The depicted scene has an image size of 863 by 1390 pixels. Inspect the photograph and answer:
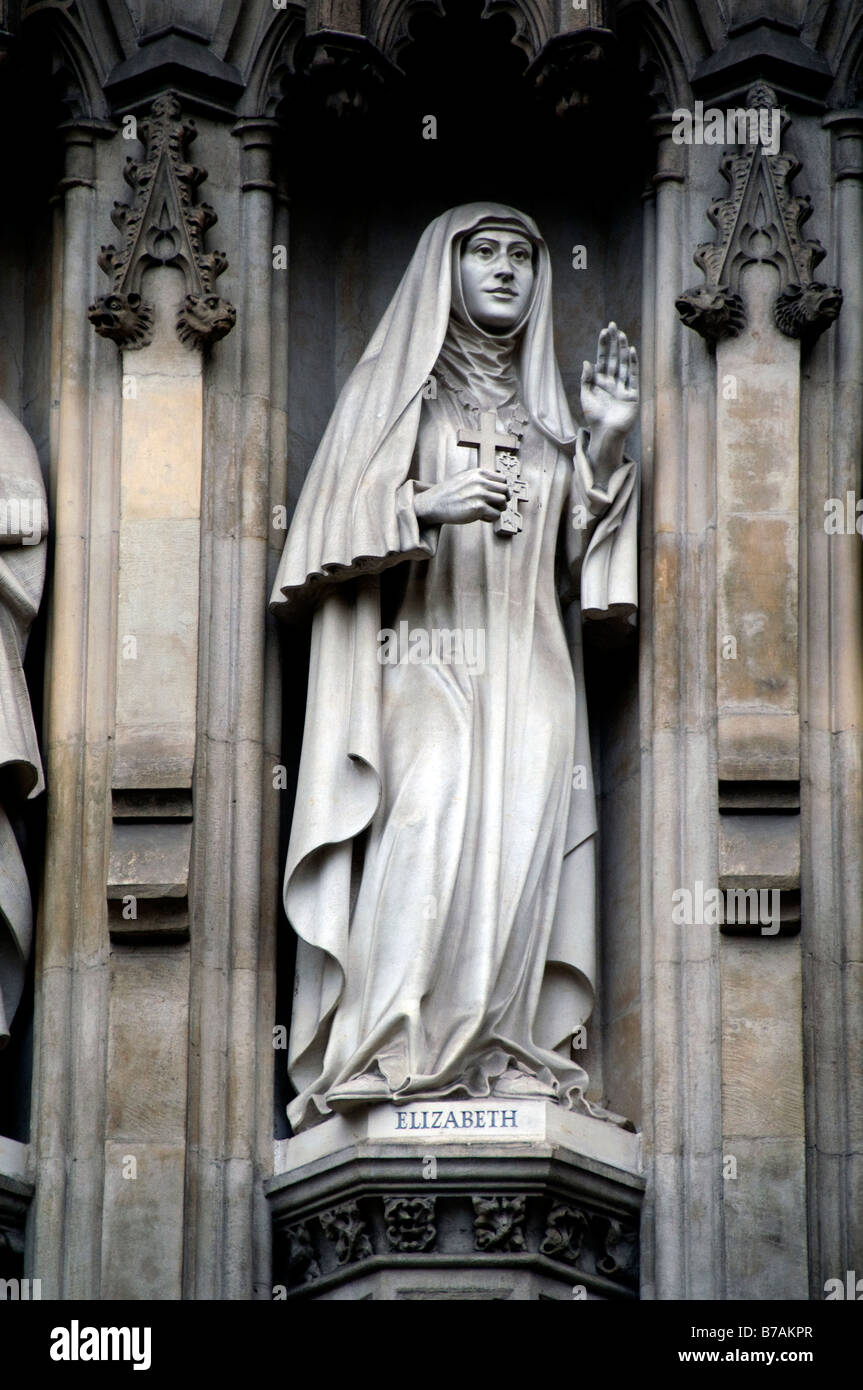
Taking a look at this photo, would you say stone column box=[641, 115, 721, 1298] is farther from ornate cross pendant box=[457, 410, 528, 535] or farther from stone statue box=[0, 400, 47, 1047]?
stone statue box=[0, 400, 47, 1047]

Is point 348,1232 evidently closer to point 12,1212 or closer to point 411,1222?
point 411,1222

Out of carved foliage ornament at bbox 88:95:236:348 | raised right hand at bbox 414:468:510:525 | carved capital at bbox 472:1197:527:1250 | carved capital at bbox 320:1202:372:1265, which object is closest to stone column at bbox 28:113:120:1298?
carved foliage ornament at bbox 88:95:236:348

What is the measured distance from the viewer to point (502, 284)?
54.6 feet

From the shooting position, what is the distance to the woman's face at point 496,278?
54.6 feet

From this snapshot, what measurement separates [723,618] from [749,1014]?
158 centimetres

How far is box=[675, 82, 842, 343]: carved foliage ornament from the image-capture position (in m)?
16.2

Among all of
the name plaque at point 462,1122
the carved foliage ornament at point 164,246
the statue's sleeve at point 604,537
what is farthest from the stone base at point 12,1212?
the carved foliage ornament at point 164,246

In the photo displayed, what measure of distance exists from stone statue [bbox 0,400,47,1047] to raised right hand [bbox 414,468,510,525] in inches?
62.1

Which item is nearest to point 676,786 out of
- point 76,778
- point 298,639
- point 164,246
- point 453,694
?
point 453,694

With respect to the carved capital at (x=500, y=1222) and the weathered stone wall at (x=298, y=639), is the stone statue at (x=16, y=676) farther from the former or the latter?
the carved capital at (x=500, y=1222)

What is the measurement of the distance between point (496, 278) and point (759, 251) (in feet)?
3.53

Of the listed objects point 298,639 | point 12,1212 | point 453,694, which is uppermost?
point 298,639

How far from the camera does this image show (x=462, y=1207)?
1520 cm

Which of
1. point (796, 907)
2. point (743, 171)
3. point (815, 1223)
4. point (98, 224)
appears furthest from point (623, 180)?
point (815, 1223)
